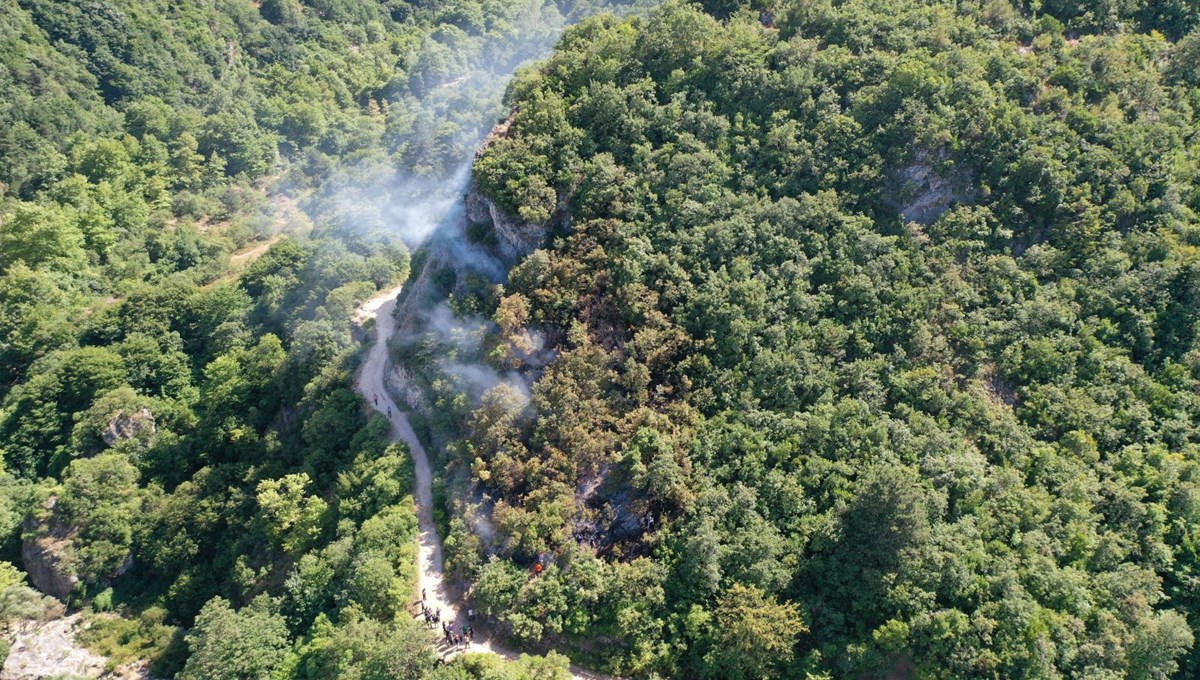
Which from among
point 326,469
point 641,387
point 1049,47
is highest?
point 1049,47

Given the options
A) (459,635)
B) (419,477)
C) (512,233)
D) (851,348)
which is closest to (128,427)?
(419,477)

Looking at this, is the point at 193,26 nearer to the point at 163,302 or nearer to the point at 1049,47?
the point at 163,302

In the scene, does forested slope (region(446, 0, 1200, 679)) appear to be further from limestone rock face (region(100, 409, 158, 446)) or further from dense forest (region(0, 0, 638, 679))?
limestone rock face (region(100, 409, 158, 446))

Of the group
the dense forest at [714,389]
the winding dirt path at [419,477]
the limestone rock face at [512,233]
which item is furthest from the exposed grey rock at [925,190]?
the winding dirt path at [419,477]

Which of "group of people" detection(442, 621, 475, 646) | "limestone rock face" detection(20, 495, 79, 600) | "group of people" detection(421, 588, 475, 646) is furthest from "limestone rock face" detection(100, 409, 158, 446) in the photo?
"group of people" detection(442, 621, 475, 646)

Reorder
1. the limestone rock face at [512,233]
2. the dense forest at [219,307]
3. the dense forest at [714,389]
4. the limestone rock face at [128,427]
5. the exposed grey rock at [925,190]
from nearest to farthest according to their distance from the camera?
the dense forest at [714,389], the dense forest at [219,307], the limestone rock face at [512,233], the exposed grey rock at [925,190], the limestone rock face at [128,427]

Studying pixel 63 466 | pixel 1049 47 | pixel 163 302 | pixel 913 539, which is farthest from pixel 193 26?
pixel 913 539

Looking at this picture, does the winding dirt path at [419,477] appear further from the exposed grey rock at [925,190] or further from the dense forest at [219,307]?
the exposed grey rock at [925,190]
